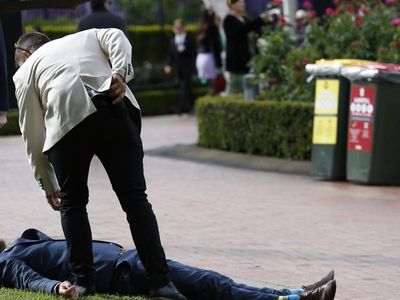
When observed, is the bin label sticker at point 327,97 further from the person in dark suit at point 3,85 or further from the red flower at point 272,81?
the person in dark suit at point 3,85

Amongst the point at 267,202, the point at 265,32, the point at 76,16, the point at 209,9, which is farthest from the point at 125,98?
the point at 76,16

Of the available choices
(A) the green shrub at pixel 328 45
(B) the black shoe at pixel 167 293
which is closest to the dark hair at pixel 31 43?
(B) the black shoe at pixel 167 293

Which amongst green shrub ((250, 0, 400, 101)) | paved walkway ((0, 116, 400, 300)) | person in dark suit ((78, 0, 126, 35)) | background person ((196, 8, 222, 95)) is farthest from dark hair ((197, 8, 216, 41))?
person in dark suit ((78, 0, 126, 35))

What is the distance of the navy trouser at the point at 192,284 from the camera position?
5562mm

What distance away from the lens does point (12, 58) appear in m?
7.71

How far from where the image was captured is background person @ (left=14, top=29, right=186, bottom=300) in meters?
5.59

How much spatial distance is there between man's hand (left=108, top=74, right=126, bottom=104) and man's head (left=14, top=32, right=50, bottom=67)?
1.98ft

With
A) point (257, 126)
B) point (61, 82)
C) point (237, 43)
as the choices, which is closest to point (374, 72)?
point (257, 126)

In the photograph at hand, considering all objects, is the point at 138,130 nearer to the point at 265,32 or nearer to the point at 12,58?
the point at 12,58

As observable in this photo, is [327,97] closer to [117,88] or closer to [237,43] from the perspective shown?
[237,43]

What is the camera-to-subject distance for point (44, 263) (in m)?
6.02

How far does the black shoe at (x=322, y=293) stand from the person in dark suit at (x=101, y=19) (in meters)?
6.33

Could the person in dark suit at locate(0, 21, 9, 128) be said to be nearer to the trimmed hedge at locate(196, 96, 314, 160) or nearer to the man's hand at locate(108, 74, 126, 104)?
the man's hand at locate(108, 74, 126, 104)

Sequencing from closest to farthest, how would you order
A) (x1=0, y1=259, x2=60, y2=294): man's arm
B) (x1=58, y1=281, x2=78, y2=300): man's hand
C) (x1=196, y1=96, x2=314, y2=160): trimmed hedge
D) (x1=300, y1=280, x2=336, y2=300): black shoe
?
(x1=300, y1=280, x2=336, y2=300): black shoe < (x1=58, y1=281, x2=78, y2=300): man's hand < (x1=0, y1=259, x2=60, y2=294): man's arm < (x1=196, y1=96, x2=314, y2=160): trimmed hedge
